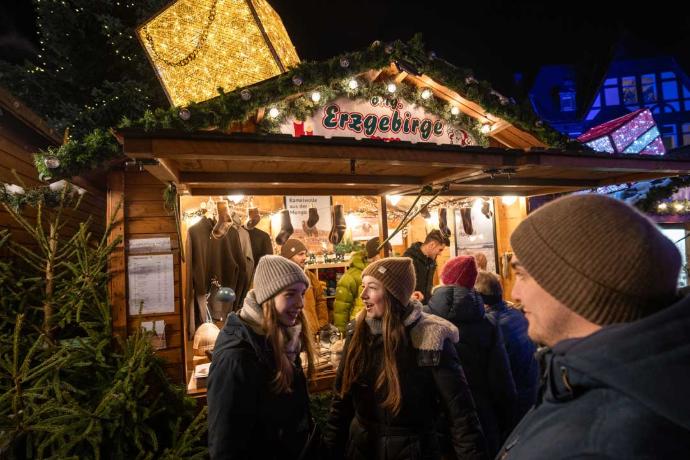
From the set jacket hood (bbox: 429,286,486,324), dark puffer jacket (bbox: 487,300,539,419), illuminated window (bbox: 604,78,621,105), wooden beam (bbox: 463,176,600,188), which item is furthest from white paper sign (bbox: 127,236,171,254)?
illuminated window (bbox: 604,78,621,105)

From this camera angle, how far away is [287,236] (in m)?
6.36

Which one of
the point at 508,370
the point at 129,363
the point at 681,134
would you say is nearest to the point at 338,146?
the point at 508,370

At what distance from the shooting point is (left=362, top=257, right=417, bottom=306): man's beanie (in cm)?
307

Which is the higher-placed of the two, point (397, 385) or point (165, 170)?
point (165, 170)

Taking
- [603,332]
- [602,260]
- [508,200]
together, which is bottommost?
[603,332]

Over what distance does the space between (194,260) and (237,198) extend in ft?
3.81

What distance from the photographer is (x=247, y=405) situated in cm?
227

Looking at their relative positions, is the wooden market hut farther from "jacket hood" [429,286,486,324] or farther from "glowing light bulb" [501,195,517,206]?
"jacket hood" [429,286,486,324]

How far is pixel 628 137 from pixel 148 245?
37.9 ft

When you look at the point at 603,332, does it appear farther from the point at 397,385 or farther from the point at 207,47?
the point at 207,47

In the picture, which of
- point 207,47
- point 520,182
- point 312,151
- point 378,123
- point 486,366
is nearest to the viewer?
point 486,366

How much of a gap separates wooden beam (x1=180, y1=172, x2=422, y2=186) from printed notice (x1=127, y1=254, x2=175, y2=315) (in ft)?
3.29

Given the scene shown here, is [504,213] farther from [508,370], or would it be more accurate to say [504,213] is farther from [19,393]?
[19,393]

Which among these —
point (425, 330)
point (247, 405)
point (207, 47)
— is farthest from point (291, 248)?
point (247, 405)
